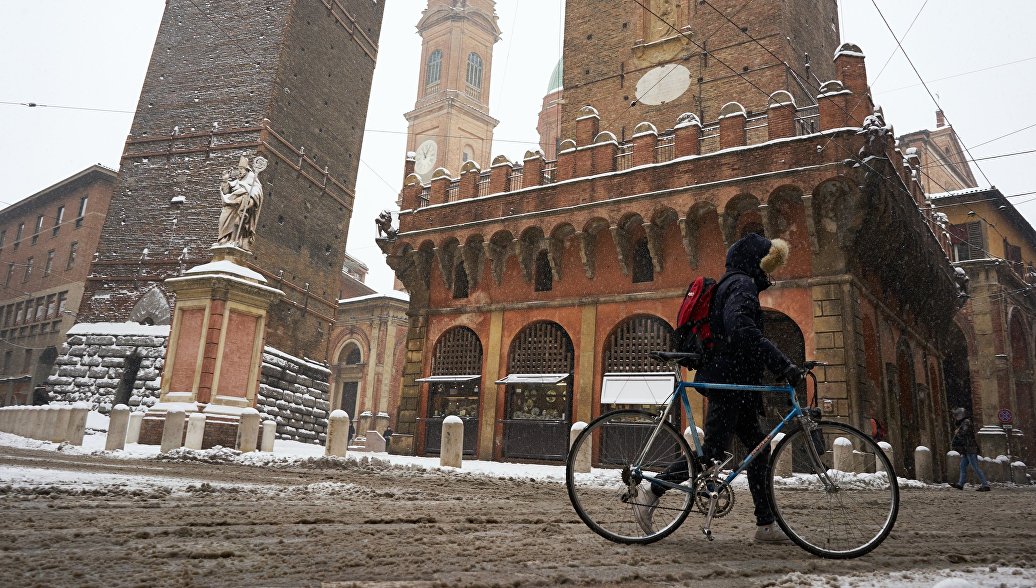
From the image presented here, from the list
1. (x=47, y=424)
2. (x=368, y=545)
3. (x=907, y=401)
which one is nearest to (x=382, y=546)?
(x=368, y=545)

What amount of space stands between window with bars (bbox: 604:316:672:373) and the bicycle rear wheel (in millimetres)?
12221

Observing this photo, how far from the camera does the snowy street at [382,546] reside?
8.31 feet

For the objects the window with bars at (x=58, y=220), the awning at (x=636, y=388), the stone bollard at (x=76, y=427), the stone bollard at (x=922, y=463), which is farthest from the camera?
the window with bars at (x=58, y=220)

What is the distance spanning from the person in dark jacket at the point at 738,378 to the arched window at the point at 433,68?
60.5 meters

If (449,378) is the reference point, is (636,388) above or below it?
below

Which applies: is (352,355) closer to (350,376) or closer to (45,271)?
(350,376)

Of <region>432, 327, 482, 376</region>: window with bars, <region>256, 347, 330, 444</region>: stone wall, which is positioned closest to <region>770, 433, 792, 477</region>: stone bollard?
<region>432, 327, 482, 376</region>: window with bars

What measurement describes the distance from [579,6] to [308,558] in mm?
22692

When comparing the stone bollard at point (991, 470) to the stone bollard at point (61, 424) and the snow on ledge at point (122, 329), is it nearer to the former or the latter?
the stone bollard at point (61, 424)

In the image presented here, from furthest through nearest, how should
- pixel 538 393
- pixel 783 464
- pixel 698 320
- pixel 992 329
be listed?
pixel 992 329, pixel 538 393, pixel 698 320, pixel 783 464

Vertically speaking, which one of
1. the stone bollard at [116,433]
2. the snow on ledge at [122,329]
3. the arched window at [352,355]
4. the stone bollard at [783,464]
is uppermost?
the arched window at [352,355]

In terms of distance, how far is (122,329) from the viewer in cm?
2445

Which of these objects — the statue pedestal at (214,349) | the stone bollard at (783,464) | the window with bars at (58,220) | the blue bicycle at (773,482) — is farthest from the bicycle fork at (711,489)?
the window with bars at (58,220)

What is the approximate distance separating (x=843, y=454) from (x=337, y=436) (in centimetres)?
990
